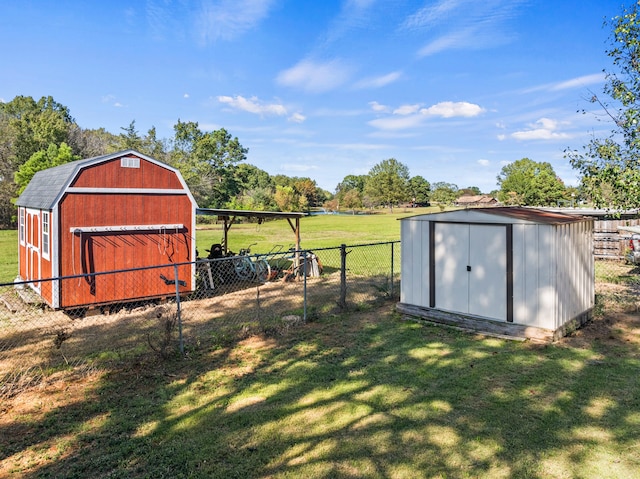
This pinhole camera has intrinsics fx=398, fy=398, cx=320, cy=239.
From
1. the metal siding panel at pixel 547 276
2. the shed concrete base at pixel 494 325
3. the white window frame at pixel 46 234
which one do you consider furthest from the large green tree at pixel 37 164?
the metal siding panel at pixel 547 276

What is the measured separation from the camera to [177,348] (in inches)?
238

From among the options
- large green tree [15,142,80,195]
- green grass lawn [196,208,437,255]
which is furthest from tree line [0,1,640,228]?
green grass lawn [196,208,437,255]

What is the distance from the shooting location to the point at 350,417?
409 centimetres

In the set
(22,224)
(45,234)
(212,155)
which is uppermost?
(212,155)

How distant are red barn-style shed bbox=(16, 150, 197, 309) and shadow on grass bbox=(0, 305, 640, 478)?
4840mm

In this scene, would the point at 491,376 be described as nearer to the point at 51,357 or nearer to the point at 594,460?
the point at 594,460

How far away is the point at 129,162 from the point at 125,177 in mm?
379

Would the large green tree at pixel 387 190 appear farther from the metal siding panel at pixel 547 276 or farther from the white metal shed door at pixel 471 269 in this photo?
the metal siding panel at pixel 547 276

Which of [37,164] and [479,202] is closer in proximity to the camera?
[37,164]

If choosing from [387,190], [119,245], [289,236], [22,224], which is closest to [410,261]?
[119,245]

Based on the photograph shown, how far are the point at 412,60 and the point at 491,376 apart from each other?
2046 cm

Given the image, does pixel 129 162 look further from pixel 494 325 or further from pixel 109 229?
pixel 494 325

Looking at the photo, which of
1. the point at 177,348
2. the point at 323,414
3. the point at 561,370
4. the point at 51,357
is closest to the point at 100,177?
the point at 51,357

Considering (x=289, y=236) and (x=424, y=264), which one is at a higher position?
(x=289, y=236)
